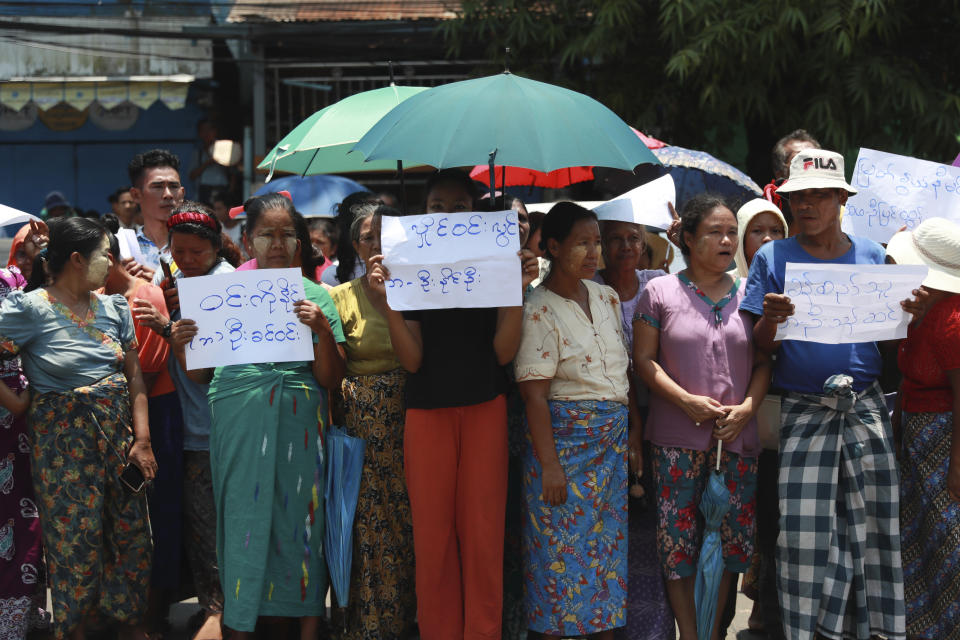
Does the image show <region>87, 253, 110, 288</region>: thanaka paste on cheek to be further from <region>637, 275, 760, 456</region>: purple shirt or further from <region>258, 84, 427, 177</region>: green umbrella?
<region>637, 275, 760, 456</region>: purple shirt

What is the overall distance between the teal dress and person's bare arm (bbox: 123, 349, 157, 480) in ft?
1.10

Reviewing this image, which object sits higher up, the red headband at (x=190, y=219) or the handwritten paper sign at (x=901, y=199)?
the handwritten paper sign at (x=901, y=199)

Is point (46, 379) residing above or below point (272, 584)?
above

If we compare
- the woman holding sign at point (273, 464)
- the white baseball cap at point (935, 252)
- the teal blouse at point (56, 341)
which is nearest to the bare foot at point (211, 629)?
the woman holding sign at point (273, 464)

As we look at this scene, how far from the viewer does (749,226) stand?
16.0 ft

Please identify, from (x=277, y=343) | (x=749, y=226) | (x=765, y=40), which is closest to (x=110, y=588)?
(x=277, y=343)

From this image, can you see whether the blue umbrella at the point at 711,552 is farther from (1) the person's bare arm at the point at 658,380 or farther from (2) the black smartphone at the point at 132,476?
(2) the black smartphone at the point at 132,476

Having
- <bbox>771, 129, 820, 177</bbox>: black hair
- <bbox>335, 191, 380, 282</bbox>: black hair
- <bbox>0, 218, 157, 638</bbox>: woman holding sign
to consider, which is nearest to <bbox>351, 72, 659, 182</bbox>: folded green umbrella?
<bbox>335, 191, 380, 282</bbox>: black hair

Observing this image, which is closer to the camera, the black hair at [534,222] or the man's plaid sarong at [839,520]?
the man's plaid sarong at [839,520]

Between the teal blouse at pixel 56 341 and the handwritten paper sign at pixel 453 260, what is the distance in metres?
1.33

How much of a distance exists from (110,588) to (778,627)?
3.05m

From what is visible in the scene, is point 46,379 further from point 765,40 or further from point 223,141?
point 223,141

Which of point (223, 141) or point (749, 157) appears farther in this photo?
point (223, 141)

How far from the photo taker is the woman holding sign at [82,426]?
4059 mm
